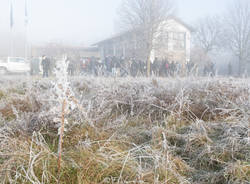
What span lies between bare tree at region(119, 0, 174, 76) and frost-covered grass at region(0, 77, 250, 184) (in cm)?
1389

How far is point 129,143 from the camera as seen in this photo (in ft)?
5.66

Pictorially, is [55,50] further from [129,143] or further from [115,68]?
[129,143]

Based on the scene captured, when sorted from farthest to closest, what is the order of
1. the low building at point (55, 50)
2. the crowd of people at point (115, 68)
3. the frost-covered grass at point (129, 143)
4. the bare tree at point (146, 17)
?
the low building at point (55, 50) < the bare tree at point (146, 17) < the crowd of people at point (115, 68) < the frost-covered grass at point (129, 143)

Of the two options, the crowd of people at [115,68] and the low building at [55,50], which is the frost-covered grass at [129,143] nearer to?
the crowd of people at [115,68]

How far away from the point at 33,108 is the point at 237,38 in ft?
112

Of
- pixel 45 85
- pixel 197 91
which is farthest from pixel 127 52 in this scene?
pixel 197 91

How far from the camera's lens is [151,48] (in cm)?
1708

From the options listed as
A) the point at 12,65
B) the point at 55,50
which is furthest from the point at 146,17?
the point at 55,50

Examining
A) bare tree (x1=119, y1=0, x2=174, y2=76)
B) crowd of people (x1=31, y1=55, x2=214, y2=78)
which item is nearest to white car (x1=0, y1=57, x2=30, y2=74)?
crowd of people (x1=31, y1=55, x2=214, y2=78)

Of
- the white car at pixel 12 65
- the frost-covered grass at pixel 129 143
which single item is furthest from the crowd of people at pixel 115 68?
the white car at pixel 12 65

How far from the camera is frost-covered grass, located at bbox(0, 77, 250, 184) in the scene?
4.09ft

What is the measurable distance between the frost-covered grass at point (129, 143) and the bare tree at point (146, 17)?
13893 mm

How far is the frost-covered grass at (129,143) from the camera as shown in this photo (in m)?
Answer: 1.25

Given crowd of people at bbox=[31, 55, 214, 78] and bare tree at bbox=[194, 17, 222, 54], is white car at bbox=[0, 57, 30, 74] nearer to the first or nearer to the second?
crowd of people at bbox=[31, 55, 214, 78]
